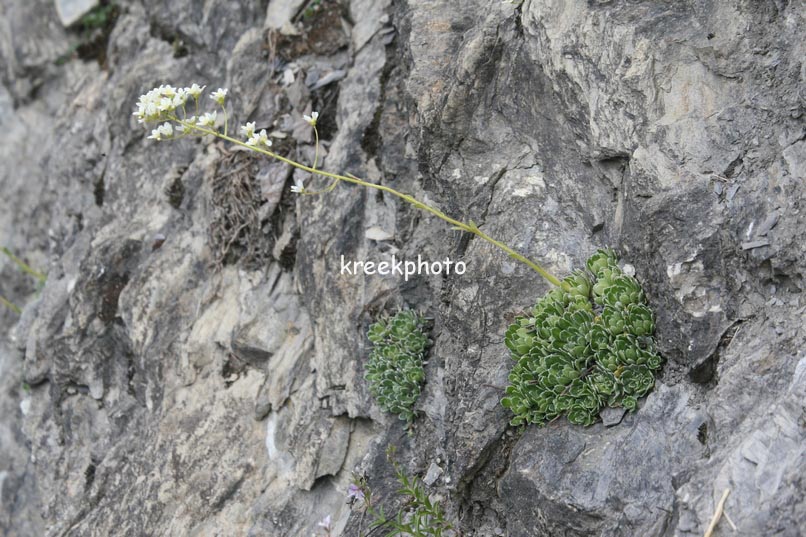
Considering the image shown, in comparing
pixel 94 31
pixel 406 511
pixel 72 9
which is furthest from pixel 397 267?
pixel 72 9

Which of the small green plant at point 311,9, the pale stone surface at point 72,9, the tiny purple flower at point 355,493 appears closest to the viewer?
the tiny purple flower at point 355,493

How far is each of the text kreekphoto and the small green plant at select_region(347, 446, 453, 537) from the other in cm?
160

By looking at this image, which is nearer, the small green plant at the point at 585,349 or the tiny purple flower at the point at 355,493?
the small green plant at the point at 585,349

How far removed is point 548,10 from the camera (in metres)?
6.09

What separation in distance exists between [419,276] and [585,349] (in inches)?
82.6

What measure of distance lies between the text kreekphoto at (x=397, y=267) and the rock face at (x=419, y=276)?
8 cm

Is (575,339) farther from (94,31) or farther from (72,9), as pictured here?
(72,9)

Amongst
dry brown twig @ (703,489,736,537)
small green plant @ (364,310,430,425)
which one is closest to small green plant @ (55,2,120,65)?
small green plant @ (364,310,430,425)

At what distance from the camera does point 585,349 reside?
202 inches

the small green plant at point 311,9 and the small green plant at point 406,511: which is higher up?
the small green plant at point 311,9

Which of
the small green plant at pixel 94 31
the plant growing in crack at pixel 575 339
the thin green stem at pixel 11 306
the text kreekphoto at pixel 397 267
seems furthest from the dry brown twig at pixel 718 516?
the small green plant at pixel 94 31

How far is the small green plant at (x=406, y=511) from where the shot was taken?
17.9ft

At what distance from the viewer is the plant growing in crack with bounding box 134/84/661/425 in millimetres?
4980

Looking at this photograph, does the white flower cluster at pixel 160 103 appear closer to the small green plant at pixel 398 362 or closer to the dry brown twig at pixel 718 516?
the small green plant at pixel 398 362
